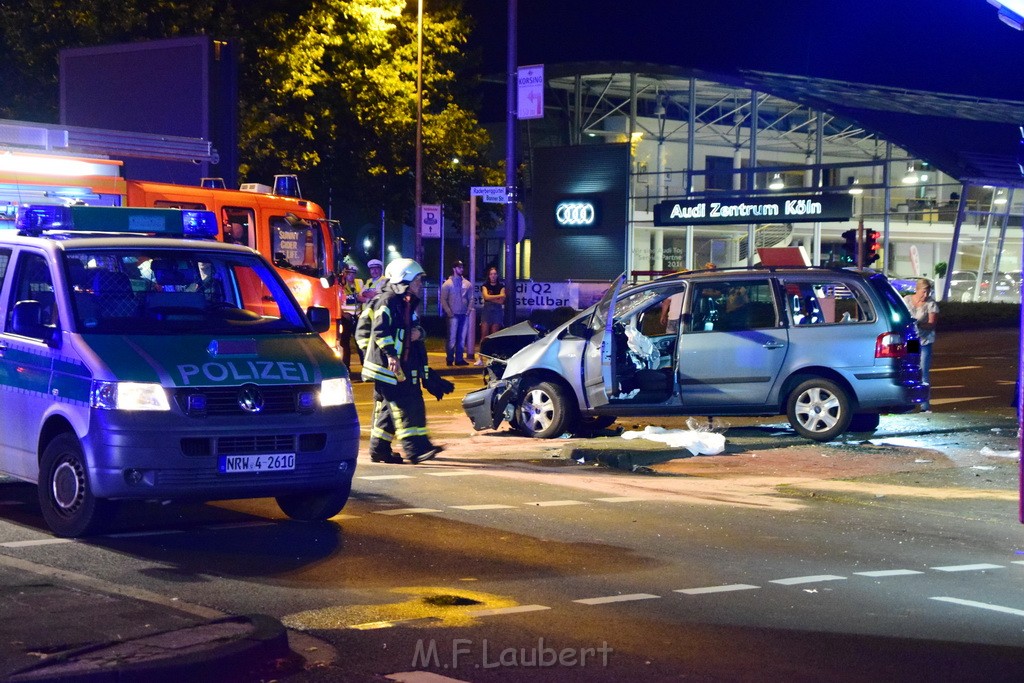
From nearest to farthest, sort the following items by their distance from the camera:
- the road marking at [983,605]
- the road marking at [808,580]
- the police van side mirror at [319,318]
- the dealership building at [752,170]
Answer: the road marking at [983,605] < the road marking at [808,580] < the police van side mirror at [319,318] < the dealership building at [752,170]

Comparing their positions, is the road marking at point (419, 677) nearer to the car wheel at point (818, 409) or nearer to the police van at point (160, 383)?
the police van at point (160, 383)

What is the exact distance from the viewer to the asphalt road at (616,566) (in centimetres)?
610

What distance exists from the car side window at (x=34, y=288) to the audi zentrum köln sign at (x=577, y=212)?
107 ft

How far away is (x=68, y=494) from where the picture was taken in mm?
8656

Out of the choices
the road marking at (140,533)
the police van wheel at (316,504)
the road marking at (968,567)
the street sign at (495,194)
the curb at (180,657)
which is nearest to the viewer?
the curb at (180,657)

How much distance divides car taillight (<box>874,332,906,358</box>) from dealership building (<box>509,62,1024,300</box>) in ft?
82.3

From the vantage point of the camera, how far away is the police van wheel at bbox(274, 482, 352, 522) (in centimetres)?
929

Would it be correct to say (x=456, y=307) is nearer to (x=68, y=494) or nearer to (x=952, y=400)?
(x=952, y=400)

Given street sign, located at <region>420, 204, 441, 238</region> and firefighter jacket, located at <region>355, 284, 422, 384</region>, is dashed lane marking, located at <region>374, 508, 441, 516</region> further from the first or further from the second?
street sign, located at <region>420, 204, 441, 238</region>

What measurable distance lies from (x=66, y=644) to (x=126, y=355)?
2809 mm

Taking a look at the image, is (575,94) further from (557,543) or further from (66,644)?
(66,644)

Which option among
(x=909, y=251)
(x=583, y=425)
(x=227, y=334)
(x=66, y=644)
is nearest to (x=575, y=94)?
(x=909, y=251)

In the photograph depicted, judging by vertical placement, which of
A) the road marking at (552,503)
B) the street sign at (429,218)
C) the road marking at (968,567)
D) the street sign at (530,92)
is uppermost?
the street sign at (530,92)

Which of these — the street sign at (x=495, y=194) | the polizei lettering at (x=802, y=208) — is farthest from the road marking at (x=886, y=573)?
the polizei lettering at (x=802, y=208)
